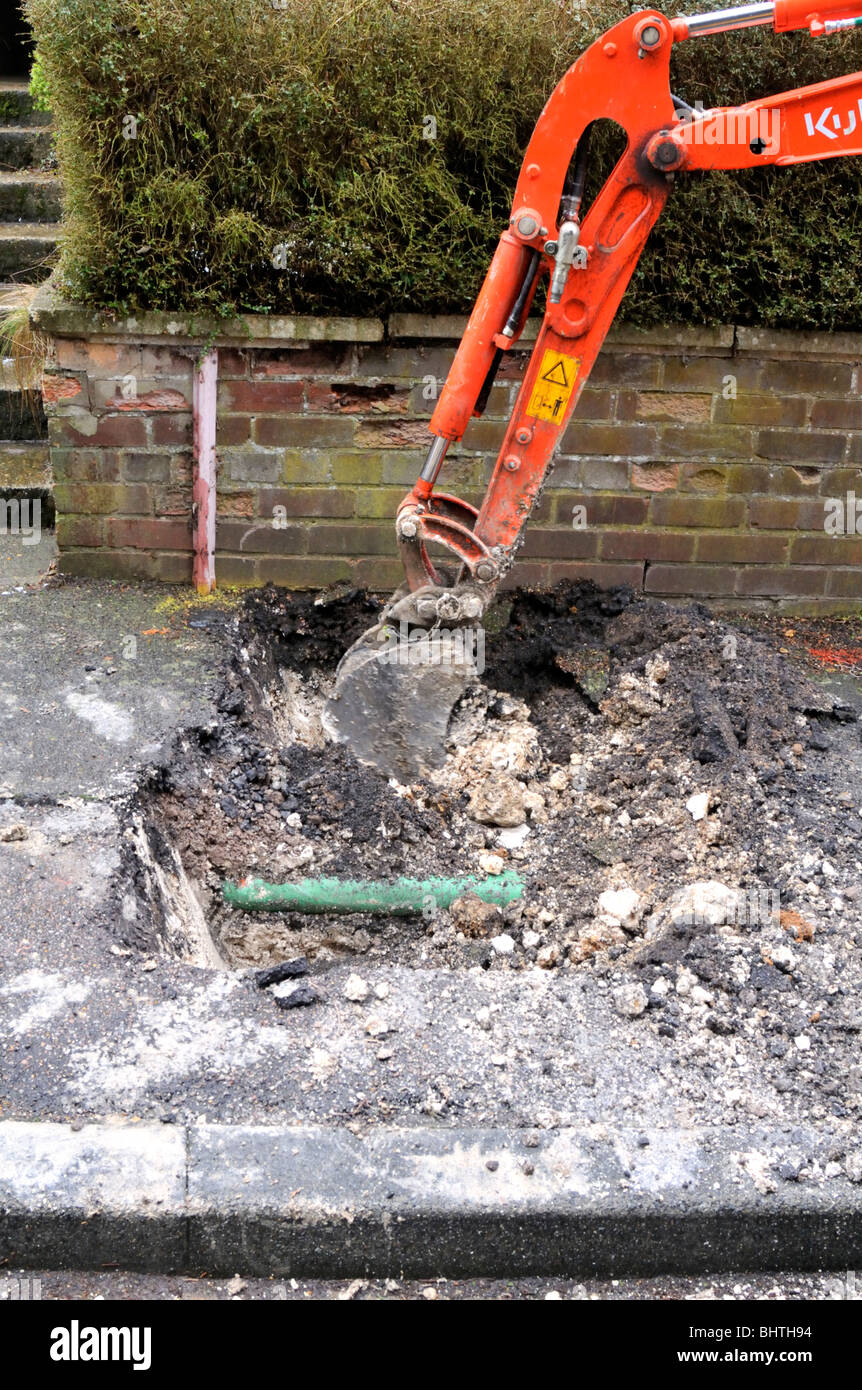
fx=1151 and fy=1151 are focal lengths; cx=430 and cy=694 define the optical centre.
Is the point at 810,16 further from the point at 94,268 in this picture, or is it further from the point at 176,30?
the point at 94,268

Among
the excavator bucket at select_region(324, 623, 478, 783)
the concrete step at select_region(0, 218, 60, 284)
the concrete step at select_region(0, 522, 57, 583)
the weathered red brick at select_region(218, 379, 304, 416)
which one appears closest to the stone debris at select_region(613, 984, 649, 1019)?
the excavator bucket at select_region(324, 623, 478, 783)

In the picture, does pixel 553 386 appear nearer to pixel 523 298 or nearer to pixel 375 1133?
pixel 523 298

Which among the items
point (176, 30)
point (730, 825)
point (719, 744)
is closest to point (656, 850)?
point (730, 825)

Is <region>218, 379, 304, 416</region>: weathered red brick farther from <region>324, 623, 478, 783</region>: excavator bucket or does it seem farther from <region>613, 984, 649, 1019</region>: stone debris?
<region>613, 984, 649, 1019</region>: stone debris

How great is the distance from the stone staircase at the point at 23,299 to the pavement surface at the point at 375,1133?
287cm

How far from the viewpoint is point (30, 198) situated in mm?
6902

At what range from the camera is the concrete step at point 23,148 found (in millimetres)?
7195

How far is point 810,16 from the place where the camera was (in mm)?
3184

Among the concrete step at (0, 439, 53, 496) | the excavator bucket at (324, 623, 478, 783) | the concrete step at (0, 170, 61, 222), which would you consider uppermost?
the concrete step at (0, 170, 61, 222)

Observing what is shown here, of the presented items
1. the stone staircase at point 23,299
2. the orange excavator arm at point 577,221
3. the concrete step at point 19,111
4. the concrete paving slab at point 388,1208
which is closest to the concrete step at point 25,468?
the stone staircase at point 23,299

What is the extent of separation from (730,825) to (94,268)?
3182mm

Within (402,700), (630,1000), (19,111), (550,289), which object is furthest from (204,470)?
(19,111)

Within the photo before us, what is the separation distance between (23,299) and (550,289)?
2949 mm

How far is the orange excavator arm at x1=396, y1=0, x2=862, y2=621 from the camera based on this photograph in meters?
3.37
